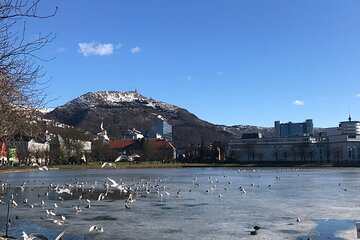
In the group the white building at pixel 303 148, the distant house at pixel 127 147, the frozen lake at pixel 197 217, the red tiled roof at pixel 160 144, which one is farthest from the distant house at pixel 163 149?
the frozen lake at pixel 197 217

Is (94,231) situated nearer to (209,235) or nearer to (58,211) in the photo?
(209,235)

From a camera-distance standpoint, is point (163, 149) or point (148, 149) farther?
point (163, 149)

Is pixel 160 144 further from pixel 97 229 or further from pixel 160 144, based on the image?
pixel 97 229

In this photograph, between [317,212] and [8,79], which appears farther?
[317,212]

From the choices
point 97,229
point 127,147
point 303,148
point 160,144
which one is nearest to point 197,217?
point 97,229

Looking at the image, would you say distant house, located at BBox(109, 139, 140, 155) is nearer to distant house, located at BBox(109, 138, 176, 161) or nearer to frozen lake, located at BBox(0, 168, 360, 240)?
distant house, located at BBox(109, 138, 176, 161)

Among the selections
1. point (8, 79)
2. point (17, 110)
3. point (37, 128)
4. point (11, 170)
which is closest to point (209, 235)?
point (37, 128)

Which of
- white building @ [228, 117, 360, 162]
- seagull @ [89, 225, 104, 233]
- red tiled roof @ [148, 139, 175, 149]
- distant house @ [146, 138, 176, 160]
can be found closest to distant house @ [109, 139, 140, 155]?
red tiled roof @ [148, 139, 175, 149]

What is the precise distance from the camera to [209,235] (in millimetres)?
16969

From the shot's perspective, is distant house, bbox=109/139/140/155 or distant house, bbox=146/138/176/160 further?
distant house, bbox=109/139/140/155

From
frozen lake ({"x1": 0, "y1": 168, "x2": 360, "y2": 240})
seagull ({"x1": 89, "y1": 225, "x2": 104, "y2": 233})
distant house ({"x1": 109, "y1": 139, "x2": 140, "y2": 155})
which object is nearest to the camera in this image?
frozen lake ({"x1": 0, "y1": 168, "x2": 360, "y2": 240})

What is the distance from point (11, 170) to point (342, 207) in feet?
267

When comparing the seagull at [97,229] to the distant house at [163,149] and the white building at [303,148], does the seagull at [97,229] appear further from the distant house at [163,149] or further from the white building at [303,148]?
the white building at [303,148]

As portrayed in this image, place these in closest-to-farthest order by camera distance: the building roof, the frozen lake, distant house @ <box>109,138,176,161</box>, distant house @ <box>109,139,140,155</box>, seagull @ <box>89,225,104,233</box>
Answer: the frozen lake → seagull @ <box>89,225,104,233</box> → distant house @ <box>109,138,176,161</box> → the building roof → distant house @ <box>109,139,140,155</box>
